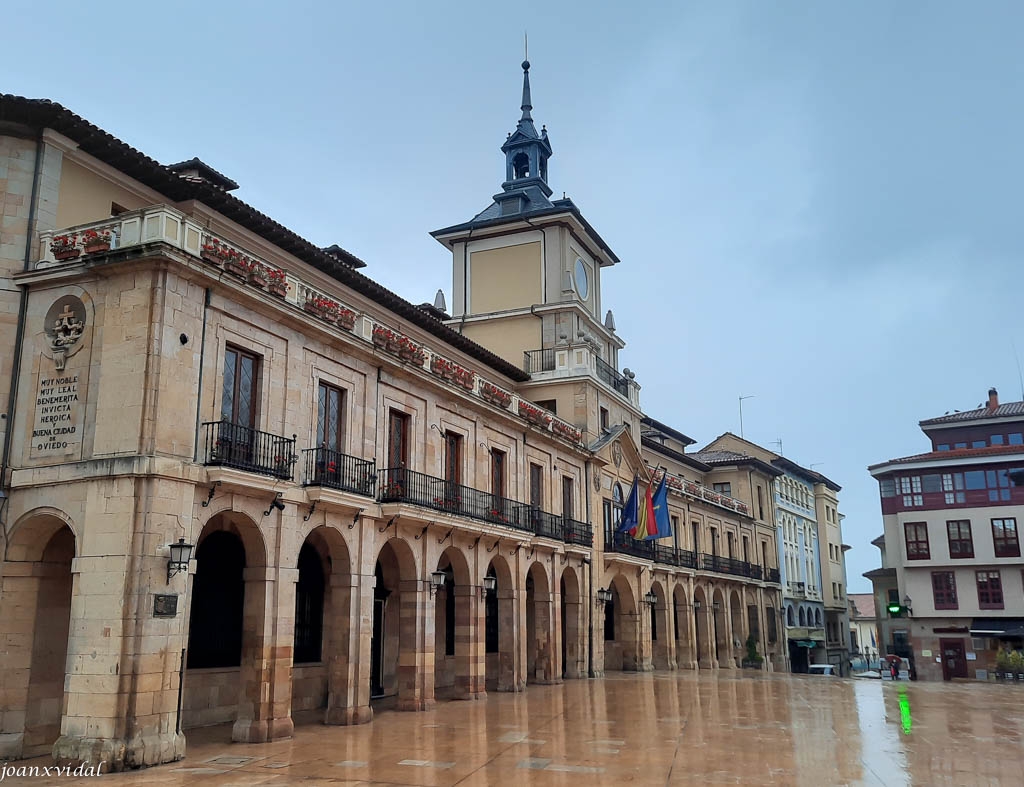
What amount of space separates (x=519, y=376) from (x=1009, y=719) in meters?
19.6

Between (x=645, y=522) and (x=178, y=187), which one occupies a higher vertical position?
(x=178, y=187)

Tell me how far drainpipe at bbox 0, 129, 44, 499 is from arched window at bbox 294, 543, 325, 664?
6825mm

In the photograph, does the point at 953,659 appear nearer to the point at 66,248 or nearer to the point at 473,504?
the point at 473,504

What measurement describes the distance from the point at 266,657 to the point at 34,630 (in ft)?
12.4

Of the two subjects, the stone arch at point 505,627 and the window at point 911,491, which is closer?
the stone arch at point 505,627

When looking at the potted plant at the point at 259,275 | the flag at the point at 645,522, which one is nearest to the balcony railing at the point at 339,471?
the potted plant at the point at 259,275

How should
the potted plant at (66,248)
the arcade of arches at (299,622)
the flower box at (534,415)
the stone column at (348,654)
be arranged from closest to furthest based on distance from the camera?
the arcade of arches at (299,622)
the potted plant at (66,248)
the stone column at (348,654)
the flower box at (534,415)

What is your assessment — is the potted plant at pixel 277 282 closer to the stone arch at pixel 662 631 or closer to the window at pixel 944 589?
the stone arch at pixel 662 631

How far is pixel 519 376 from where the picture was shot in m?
33.9

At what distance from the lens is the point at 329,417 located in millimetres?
19031

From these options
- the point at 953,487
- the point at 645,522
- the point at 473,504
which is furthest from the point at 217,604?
the point at 953,487

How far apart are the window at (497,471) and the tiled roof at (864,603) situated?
321 ft

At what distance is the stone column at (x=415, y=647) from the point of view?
66.6ft

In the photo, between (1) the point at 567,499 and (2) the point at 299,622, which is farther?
(1) the point at 567,499
